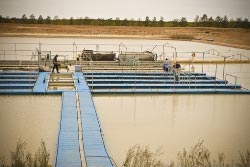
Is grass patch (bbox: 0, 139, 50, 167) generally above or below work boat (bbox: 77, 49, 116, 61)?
below

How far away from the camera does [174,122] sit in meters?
5.97

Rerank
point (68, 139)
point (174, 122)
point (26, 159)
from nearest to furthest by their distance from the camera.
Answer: point (26, 159)
point (68, 139)
point (174, 122)

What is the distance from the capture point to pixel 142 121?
5.95m

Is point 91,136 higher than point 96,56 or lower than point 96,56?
lower

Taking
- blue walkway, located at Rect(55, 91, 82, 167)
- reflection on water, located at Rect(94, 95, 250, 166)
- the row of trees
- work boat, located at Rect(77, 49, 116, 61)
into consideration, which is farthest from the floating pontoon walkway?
the row of trees

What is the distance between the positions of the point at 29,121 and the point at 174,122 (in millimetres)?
2186

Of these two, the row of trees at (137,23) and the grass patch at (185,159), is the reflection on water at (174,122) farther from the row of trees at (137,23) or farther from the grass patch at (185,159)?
the row of trees at (137,23)

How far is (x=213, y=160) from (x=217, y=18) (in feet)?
135

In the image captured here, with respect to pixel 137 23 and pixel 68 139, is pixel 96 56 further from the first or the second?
pixel 137 23

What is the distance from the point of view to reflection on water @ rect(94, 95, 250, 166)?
492 cm

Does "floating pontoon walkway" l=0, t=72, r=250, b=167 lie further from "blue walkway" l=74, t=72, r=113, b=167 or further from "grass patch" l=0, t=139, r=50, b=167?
"grass patch" l=0, t=139, r=50, b=167

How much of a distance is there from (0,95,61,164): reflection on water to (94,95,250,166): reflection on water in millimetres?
737

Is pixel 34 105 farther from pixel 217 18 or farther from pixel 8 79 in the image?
pixel 217 18

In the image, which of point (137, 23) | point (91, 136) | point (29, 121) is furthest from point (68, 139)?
point (137, 23)
